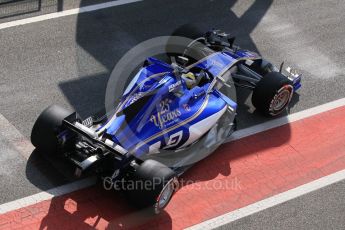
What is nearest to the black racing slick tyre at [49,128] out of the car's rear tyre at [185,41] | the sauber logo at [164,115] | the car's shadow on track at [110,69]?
the car's shadow on track at [110,69]

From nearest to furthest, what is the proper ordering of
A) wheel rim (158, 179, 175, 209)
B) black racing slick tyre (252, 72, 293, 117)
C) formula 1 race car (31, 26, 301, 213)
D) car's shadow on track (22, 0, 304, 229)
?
1. wheel rim (158, 179, 175, 209)
2. formula 1 race car (31, 26, 301, 213)
3. car's shadow on track (22, 0, 304, 229)
4. black racing slick tyre (252, 72, 293, 117)

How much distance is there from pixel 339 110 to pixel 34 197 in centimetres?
535

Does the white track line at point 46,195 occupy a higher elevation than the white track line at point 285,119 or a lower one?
lower

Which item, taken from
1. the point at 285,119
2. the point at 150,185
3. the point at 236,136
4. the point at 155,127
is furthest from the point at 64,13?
the point at 150,185

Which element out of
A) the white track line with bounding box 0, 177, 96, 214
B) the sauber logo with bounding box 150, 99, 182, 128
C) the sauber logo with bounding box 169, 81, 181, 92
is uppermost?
the sauber logo with bounding box 169, 81, 181, 92

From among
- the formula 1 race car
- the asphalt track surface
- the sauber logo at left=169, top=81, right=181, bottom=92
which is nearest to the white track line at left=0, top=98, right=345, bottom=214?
the asphalt track surface

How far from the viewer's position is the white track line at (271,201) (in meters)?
7.52

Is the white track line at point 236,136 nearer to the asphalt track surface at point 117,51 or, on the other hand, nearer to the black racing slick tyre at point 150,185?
the asphalt track surface at point 117,51

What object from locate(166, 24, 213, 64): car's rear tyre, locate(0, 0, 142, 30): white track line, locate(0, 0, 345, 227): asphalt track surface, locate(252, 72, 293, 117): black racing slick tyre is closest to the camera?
locate(0, 0, 345, 227): asphalt track surface

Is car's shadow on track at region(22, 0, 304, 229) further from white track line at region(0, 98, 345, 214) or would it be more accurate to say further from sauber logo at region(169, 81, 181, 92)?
sauber logo at region(169, 81, 181, 92)

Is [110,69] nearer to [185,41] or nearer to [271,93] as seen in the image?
[185,41]

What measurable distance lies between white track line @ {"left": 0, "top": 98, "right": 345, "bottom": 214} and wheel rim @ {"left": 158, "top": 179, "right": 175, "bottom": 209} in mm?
1149

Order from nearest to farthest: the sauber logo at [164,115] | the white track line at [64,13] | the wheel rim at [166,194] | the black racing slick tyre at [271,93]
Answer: the wheel rim at [166,194], the sauber logo at [164,115], the black racing slick tyre at [271,93], the white track line at [64,13]

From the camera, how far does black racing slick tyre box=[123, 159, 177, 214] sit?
6.93 m
